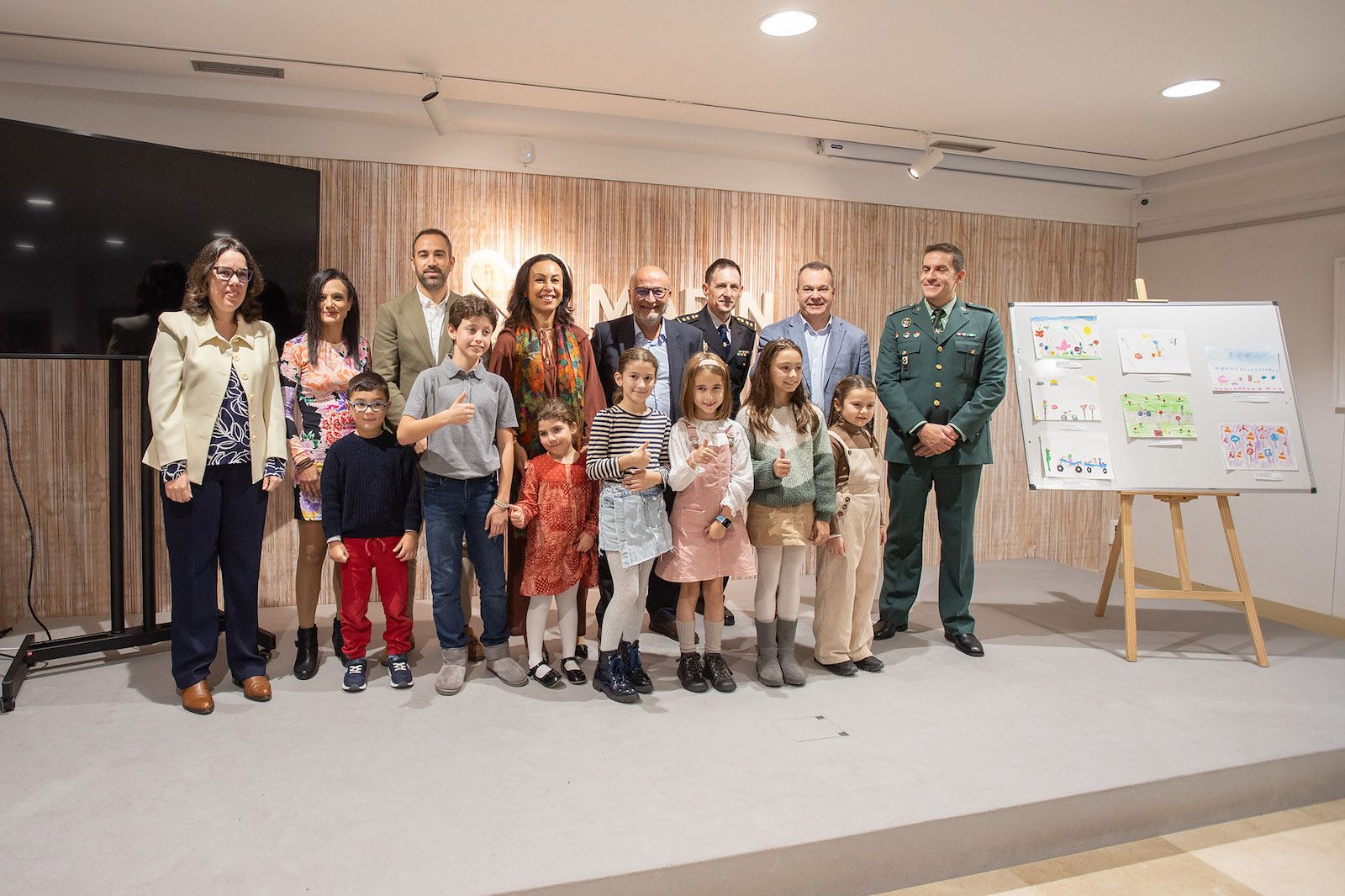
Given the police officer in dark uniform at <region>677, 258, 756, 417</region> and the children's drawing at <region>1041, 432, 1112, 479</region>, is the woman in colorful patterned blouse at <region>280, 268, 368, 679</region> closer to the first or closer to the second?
the police officer in dark uniform at <region>677, 258, 756, 417</region>

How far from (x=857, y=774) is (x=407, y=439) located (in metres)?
1.84

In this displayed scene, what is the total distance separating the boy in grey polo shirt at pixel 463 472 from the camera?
2.95 m

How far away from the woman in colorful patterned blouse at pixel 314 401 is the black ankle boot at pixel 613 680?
3.61ft

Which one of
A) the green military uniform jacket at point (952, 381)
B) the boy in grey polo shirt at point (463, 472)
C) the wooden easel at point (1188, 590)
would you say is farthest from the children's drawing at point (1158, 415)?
the boy in grey polo shirt at point (463, 472)

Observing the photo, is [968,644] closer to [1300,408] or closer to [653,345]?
[653,345]

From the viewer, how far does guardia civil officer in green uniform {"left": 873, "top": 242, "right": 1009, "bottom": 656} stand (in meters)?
3.62

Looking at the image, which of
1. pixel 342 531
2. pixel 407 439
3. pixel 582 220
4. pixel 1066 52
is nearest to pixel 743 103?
pixel 582 220

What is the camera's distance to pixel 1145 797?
2.56m

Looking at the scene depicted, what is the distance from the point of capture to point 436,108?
3.92m

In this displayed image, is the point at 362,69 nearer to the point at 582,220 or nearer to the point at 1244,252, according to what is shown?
the point at 582,220

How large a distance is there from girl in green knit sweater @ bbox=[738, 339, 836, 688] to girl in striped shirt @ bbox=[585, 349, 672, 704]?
36 centimetres

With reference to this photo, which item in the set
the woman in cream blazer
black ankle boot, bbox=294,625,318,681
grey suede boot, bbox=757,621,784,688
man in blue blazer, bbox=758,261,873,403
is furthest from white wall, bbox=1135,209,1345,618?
the woman in cream blazer

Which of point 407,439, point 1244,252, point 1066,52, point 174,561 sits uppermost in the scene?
point 1066,52

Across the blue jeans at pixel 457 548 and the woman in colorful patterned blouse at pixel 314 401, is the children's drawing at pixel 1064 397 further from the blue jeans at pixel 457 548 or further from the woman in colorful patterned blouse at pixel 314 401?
the woman in colorful patterned blouse at pixel 314 401
